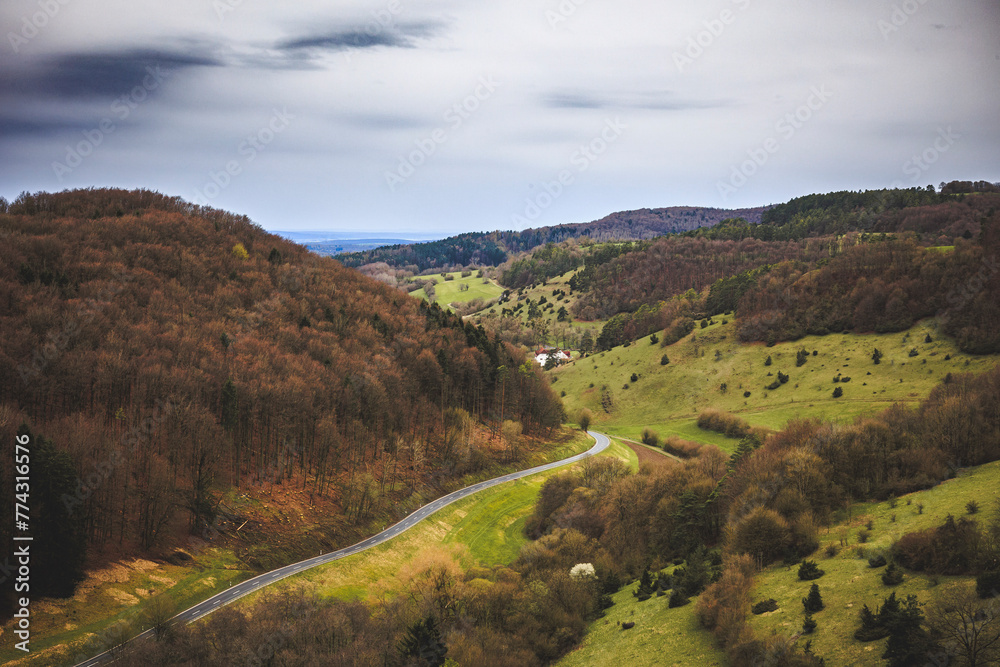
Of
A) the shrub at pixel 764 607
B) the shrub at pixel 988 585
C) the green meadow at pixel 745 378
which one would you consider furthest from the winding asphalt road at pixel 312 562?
the shrub at pixel 988 585

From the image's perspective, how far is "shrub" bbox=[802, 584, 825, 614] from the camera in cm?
3184

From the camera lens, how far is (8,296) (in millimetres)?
63469

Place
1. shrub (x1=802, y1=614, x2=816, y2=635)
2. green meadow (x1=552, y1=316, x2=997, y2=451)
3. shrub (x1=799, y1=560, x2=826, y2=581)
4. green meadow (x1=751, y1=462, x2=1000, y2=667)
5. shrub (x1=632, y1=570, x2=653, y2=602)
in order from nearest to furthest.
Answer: green meadow (x1=751, y1=462, x2=1000, y2=667)
shrub (x1=802, y1=614, x2=816, y2=635)
shrub (x1=799, y1=560, x2=826, y2=581)
shrub (x1=632, y1=570, x2=653, y2=602)
green meadow (x1=552, y1=316, x2=997, y2=451)

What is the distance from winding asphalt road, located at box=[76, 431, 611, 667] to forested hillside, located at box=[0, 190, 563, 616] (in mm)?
3613

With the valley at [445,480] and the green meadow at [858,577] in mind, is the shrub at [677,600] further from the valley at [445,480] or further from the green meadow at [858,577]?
the green meadow at [858,577]

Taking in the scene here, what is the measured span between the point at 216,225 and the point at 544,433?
2910 inches

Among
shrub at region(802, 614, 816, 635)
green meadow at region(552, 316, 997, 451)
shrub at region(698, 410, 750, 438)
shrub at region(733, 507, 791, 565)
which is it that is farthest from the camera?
shrub at region(698, 410, 750, 438)

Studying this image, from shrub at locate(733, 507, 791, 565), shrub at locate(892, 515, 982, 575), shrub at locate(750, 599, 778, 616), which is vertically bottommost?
shrub at locate(750, 599, 778, 616)

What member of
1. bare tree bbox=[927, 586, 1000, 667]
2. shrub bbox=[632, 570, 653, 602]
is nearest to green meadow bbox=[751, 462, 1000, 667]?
bare tree bbox=[927, 586, 1000, 667]

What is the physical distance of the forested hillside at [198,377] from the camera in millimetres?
48781

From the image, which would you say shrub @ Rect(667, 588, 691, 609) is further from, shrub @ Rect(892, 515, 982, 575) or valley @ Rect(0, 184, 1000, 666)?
shrub @ Rect(892, 515, 982, 575)

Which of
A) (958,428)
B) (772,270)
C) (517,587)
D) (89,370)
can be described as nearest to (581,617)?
(517,587)

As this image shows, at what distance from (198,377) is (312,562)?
2411cm

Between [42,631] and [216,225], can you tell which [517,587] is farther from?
[216,225]
